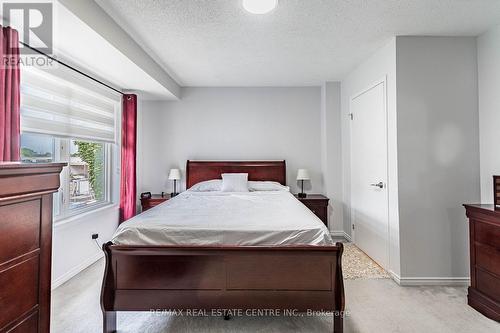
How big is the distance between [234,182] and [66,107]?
224cm

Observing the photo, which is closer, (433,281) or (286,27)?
(286,27)

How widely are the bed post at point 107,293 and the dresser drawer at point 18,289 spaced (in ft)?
2.62

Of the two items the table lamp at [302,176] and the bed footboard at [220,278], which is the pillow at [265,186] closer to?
the table lamp at [302,176]

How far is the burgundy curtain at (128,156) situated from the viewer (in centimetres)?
381

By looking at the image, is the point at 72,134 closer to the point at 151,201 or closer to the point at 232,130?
the point at 151,201

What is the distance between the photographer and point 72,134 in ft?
9.38

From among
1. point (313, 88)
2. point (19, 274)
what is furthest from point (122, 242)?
point (313, 88)

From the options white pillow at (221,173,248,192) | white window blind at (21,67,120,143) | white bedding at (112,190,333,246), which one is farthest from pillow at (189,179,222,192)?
white bedding at (112,190,333,246)

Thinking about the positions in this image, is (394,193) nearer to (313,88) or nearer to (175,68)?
(313,88)

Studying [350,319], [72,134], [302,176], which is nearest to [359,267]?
[350,319]

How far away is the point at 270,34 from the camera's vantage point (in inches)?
102

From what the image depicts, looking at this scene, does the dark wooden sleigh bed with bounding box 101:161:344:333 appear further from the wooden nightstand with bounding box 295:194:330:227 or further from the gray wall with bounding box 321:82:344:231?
the gray wall with bounding box 321:82:344:231

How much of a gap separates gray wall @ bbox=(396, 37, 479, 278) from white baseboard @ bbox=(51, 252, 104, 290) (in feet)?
11.4

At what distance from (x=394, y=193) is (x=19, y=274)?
2.92 metres
